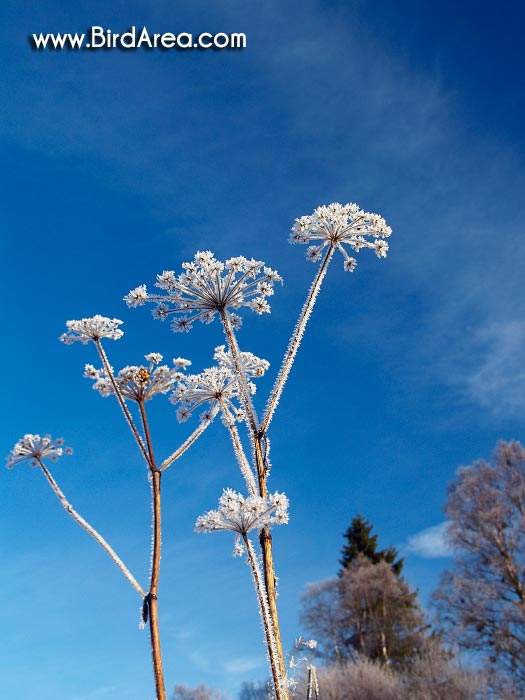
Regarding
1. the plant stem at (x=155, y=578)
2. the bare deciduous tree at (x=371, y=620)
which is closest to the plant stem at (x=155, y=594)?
the plant stem at (x=155, y=578)

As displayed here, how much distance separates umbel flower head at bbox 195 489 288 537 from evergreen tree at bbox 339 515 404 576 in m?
42.4

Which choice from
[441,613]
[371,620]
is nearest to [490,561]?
[441,613]

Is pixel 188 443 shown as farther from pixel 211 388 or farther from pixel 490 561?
pixel 490 561

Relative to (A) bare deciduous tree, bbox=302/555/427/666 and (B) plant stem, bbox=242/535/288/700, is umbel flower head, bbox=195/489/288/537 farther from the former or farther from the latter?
(A) bare deciduous tree, bbox=302/555/427/666

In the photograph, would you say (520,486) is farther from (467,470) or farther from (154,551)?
(154,551)

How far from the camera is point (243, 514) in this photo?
212 cm

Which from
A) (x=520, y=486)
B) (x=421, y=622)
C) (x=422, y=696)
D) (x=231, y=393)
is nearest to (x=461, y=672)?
(x=422, y=696)

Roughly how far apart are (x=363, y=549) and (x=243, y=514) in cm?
4367

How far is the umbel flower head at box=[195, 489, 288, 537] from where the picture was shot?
204 cm

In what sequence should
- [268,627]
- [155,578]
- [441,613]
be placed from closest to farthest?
1. [268,627]
2. [155,578]
3. [441,613]

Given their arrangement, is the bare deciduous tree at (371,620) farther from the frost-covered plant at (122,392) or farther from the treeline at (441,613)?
the frost-covered plant at (122,392)

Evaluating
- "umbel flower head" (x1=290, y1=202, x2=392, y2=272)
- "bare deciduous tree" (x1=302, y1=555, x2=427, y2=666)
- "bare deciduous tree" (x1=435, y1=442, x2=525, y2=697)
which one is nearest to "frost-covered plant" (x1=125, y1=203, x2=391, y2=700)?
"umbel flower head" (x1=290, y1=202, x2=392, y2=272)

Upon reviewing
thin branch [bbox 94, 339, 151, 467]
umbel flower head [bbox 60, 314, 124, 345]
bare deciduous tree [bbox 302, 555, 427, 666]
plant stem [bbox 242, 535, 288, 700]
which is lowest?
plant stem [bbox 242, 535, 288, 700]

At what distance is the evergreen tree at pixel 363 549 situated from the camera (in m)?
42.9
